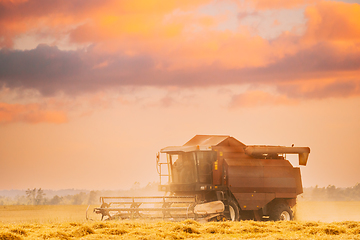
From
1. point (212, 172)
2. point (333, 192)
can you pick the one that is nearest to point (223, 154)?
point (212, 172)

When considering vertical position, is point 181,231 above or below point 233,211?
below

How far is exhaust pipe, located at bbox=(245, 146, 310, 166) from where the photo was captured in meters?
23.1

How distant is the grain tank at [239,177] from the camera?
Answer: 2225 cm

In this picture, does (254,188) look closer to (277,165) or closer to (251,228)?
(277,165)

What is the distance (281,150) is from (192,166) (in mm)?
4605

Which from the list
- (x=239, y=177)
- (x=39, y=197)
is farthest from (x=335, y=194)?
(x=239, y=177)

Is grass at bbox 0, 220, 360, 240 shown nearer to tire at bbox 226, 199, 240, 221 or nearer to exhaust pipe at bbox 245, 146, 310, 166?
tire at bbox 226, 199, 240, 221

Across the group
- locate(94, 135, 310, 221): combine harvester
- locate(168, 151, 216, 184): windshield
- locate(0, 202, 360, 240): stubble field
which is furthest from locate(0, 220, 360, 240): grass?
locate(168, 151, 216, 184): windshield

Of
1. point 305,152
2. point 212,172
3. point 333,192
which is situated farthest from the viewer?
point 333,192

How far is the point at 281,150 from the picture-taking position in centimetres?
2366

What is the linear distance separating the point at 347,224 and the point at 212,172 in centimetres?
643

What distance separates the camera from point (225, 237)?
632 inches

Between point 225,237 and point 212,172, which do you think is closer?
point 225,237

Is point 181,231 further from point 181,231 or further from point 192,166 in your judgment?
point 192,166
